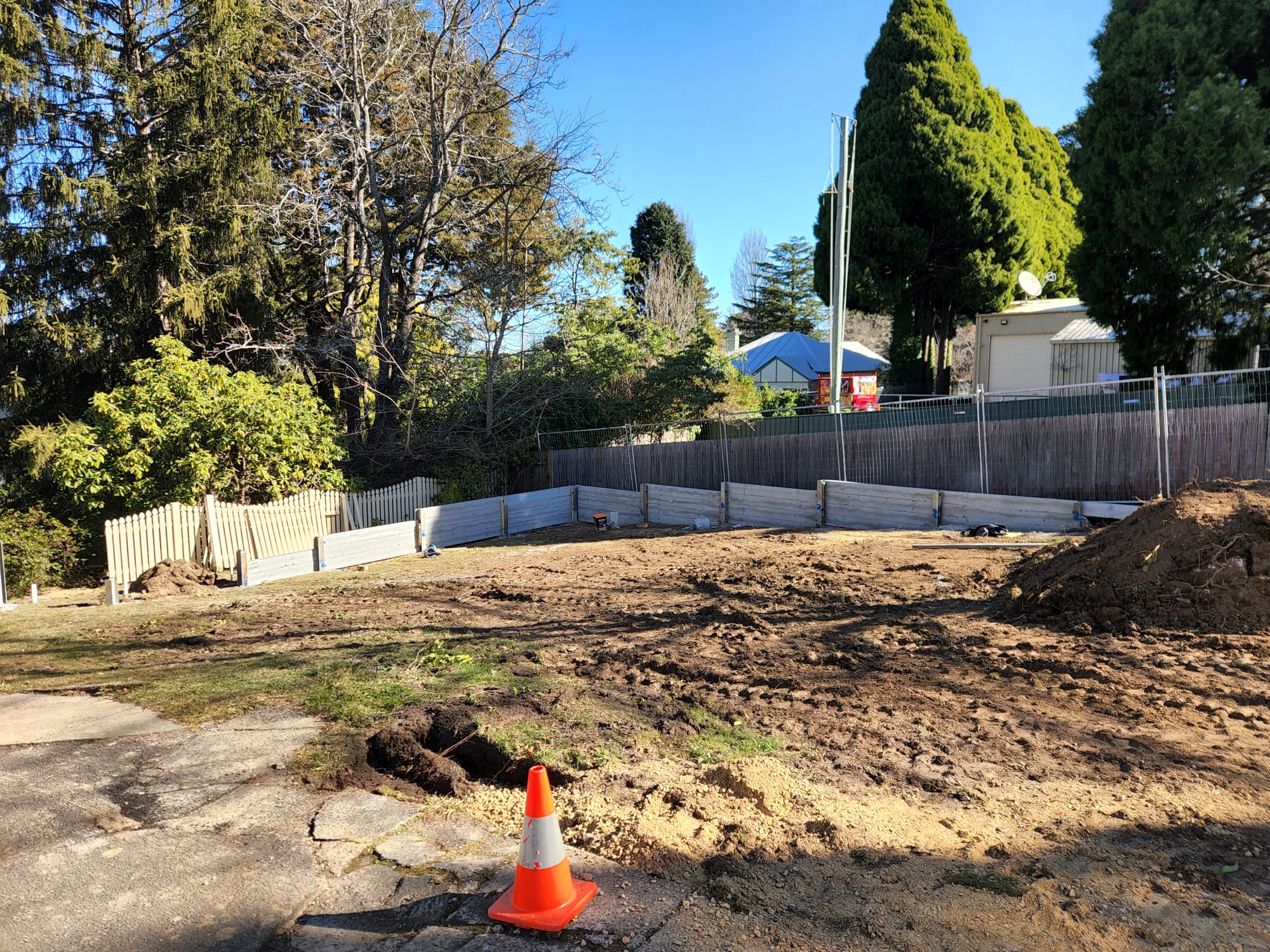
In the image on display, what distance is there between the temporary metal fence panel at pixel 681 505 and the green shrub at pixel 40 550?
37.4 ft

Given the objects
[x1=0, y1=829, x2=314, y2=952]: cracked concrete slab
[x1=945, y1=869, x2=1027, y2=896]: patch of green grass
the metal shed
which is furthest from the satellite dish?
[x1=0, y1=829, x2=314, y2=952]: cracked concrete slab

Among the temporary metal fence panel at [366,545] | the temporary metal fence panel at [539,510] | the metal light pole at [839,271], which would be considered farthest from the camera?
the metal light pole at [839,271]

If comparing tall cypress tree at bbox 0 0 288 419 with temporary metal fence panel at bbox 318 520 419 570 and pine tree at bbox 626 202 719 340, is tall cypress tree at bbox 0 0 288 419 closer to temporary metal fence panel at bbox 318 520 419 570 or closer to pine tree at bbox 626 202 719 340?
temporary metal fence panel at bbox 318 520 419 570

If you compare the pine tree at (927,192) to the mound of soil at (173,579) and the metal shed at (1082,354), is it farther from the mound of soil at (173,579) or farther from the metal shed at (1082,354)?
the mound of soil at (173,579)

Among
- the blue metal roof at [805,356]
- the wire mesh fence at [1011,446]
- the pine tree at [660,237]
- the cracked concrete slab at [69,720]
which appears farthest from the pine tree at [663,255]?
the cracked concrete slab at [69,720]

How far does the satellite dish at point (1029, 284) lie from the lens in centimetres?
2694

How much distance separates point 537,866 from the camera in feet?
11.2

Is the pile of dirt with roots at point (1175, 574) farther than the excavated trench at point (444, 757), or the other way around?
the pile of dirt with roots at point (1175, 574)

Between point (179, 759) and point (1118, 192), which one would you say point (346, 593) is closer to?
point (179, 759)

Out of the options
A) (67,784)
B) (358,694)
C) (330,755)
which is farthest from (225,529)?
(330,755)

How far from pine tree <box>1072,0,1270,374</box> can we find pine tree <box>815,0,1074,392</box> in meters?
8.36

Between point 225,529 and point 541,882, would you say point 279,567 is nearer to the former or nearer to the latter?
point 225,529

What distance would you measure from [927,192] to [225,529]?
23.6 meters

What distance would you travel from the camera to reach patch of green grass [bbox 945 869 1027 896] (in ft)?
11.3
